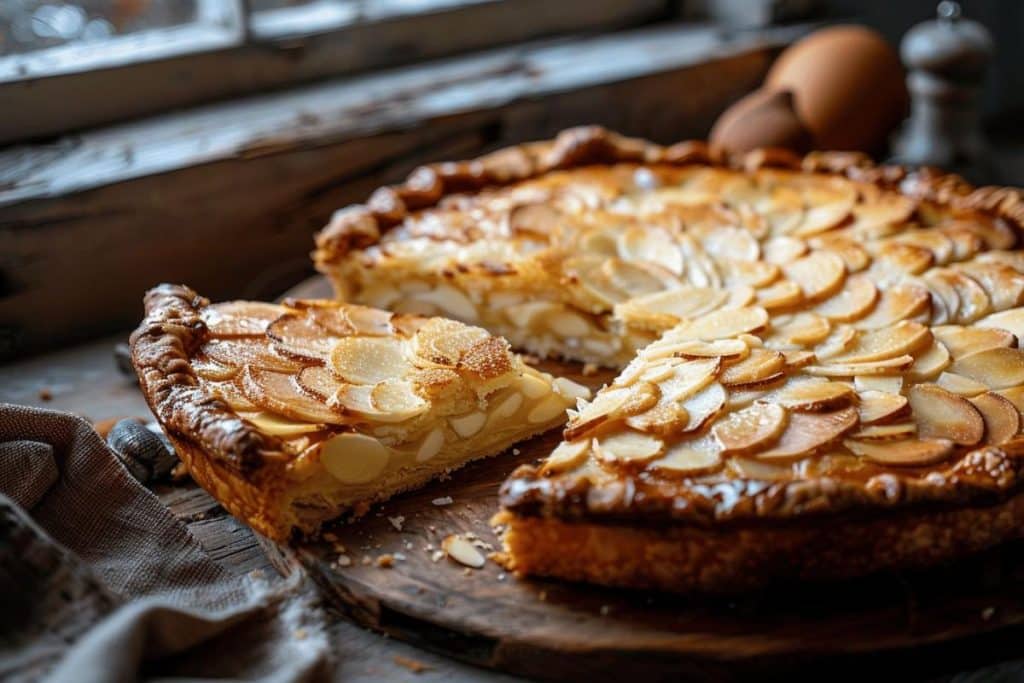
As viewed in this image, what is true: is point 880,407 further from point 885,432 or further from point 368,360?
point 368,360

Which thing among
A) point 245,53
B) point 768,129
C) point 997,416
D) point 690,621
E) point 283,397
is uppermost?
point 245,53

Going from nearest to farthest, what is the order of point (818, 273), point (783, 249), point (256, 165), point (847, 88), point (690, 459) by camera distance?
point (690, 459) → point (818, 273) → point (783, 249) → point (256, 165) → point (847, 88)

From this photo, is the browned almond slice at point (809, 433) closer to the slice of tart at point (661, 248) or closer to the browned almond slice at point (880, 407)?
the browned almond slice at point (880, 407)

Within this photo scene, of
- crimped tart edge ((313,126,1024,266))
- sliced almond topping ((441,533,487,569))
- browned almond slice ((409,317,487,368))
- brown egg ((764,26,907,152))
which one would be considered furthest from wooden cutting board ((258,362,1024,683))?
brown egg ((764,26,907,152))

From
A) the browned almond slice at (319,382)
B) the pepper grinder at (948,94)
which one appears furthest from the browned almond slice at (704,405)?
the pepper grinder at (948,94)

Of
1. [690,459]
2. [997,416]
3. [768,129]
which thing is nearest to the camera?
[690,459]

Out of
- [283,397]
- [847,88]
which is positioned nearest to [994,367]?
[283,397]

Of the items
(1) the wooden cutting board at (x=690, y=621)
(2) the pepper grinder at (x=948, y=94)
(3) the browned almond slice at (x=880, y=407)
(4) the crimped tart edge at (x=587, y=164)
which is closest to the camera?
(1) the wooden cutting board at (x=690, y=621)

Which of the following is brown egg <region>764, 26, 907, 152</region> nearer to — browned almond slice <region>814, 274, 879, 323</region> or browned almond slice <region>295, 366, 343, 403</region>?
browned almond slice <region>814, 274, 879, 323</region>
